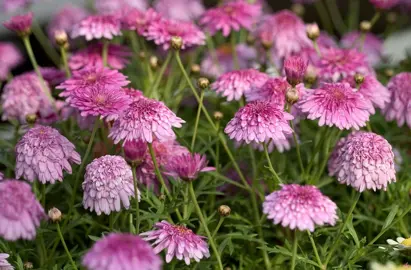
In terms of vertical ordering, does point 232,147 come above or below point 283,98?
below

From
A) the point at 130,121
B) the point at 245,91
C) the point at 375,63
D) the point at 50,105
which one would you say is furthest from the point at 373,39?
the point at 130,121

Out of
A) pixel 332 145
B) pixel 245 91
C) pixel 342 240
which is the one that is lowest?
pixel 342 240

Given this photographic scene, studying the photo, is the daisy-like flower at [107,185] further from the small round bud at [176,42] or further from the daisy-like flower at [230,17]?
the daisy-like flower at [230,17]

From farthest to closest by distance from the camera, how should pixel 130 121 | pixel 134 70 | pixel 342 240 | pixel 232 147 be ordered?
pixel 134 70 < pixel 232 147 < pixel 342 240 < pixel 130 121

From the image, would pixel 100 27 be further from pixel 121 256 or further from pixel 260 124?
pixel 121 256

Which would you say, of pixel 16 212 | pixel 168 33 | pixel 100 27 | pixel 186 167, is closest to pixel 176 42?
pixel 168 33

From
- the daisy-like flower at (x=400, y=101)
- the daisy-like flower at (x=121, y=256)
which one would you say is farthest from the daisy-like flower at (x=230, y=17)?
the daisy-like flower at (x=121, y=256)

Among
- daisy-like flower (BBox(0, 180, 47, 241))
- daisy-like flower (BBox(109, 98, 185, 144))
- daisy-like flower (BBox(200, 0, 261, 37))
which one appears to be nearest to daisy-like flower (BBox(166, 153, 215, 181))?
daisy-like flower (BBox(109, 98, 185, 144))

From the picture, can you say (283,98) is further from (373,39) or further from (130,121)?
(373,39)
